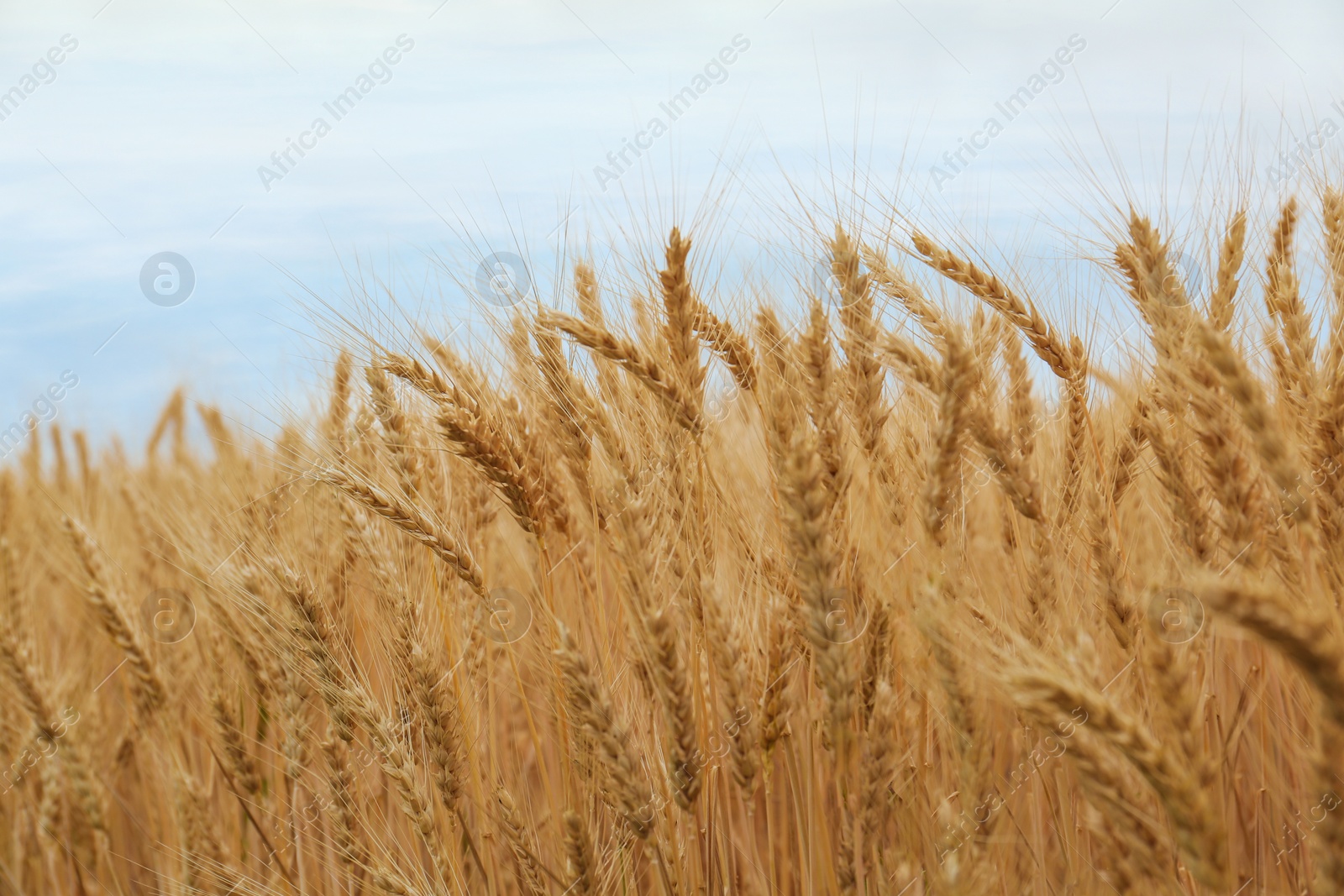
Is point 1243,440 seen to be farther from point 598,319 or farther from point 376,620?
point 376,620

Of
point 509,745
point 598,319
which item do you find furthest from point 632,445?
point 509,745

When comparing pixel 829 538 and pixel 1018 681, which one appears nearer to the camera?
pixel 1018 681

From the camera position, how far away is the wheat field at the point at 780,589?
1374 millimetres

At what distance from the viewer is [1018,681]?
2.83 feet

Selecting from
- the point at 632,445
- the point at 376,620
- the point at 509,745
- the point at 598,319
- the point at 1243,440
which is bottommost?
the point at 509,745

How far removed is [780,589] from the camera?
169 cm

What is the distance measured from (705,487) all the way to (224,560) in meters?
1.07

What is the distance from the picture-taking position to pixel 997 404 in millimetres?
1927

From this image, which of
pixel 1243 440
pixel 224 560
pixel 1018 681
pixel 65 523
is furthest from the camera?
pixel 65 523

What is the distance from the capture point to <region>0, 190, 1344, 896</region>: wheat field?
137 cm

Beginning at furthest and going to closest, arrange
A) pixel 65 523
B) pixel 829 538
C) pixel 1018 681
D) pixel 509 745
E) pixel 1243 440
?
pixel 509 745
pixel 65 523
pixel 1243 440
pixel 829 538
pixel 1018 681

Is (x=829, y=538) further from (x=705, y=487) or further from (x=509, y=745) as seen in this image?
(x=509, y=745)

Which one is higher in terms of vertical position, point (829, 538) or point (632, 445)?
point (632, 445)

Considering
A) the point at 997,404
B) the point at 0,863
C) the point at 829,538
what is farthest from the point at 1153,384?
the point at 0,863
